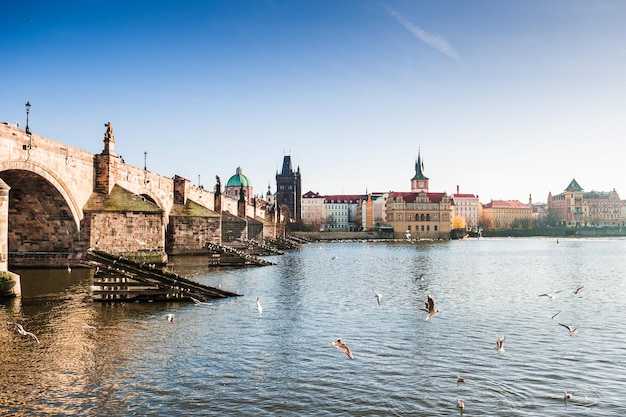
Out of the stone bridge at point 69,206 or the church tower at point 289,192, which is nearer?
the stone bridge at point 69,206

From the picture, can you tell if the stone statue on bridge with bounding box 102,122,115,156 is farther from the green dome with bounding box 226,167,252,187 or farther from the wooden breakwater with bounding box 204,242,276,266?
the green dome with bounding box 226,167,252,187

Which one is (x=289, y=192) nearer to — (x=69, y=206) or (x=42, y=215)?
(x=42, y=215)

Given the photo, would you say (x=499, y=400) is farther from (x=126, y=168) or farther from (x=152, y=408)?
(x=126, y=168)

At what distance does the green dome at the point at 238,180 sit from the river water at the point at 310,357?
6618 inches

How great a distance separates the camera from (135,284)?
849 inches

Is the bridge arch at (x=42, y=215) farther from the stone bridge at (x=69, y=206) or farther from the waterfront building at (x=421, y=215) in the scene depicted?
the waterfront building at (x=421, y=215)

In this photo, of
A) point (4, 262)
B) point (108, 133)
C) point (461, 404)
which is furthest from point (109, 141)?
point (461, 404)

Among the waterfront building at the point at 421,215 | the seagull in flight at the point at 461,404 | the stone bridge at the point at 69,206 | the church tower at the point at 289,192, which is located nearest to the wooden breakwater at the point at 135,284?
the stone bridge at the point at 69,206

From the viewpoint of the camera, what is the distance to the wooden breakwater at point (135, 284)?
21406mm

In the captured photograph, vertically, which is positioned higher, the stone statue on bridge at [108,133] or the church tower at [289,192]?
the church tower at [289,192]

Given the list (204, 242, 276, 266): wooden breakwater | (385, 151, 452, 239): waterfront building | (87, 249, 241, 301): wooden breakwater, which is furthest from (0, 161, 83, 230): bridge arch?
(385, 151, 452, 239): waterfront building

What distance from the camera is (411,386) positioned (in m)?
11.2

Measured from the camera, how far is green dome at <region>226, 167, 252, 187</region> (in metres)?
192

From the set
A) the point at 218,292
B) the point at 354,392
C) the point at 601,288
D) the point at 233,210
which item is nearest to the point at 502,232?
the point at 233,210
